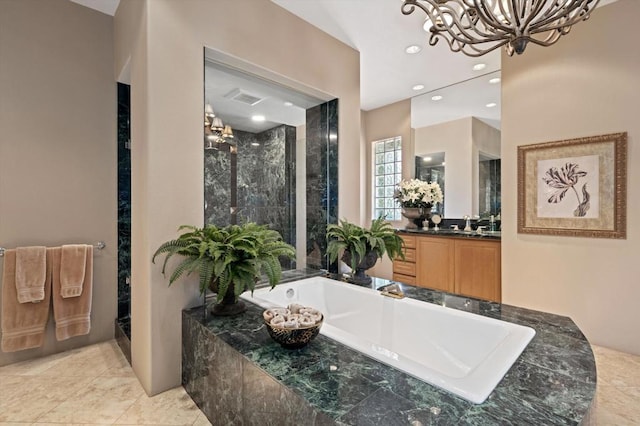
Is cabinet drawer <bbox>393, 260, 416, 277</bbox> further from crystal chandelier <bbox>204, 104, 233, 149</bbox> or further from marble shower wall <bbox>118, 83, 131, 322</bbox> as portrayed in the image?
marble shower wall <bbox>118, 83, 131, 322</bbox>

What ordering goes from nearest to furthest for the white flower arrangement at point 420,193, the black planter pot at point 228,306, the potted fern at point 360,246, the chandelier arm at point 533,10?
the chandelier arm at point 533,10 → the black planter pot at point 228,306 → the potted fern at point 360,246 → the white flower arrangement at point 420,193

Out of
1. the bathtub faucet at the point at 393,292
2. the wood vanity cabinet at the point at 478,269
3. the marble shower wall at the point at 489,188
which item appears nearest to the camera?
the bathtub faucet at the point at 393,292

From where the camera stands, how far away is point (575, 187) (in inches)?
107

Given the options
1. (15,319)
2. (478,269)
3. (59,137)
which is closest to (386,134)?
(478,269)

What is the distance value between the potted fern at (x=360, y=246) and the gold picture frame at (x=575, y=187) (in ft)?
4.55

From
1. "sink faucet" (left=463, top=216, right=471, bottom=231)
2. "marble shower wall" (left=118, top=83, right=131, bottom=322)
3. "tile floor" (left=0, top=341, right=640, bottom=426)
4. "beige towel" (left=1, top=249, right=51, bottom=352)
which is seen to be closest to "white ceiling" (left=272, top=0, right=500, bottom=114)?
"marble shower wall" (left=118, top=83, right=131, bottom=322)

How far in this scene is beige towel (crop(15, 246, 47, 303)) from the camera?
2.26 meters

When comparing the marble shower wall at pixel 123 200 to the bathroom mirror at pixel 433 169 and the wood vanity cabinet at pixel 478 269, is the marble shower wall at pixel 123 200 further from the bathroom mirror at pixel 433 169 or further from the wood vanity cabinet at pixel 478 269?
the bathroom mirror at pixel 433 169

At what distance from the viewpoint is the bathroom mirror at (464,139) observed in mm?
3816

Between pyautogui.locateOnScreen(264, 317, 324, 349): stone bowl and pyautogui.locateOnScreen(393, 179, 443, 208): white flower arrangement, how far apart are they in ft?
11.1

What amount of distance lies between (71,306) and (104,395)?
973 millimetres

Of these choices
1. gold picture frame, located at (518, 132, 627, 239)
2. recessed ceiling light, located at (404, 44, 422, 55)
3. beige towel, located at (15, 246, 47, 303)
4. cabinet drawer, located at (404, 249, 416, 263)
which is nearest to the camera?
beige towel, located at (15, 246, 47, 303)

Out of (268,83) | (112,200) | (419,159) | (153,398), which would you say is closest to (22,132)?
(112,200)

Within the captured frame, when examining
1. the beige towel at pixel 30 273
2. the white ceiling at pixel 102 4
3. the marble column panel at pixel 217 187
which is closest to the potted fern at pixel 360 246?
the marble column panel at pixel 217 187
